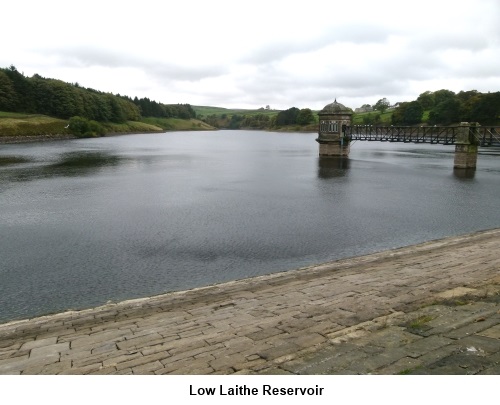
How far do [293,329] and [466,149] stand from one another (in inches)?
2071

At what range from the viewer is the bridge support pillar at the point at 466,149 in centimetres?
5203

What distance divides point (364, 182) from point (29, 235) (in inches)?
1243

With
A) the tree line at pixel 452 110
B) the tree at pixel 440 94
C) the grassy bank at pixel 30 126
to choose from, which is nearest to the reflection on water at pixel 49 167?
the grassy bank at pixel 30 126

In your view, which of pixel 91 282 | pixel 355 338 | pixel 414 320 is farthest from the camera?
pixel 91 282

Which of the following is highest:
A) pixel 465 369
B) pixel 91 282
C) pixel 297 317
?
pixel 465 369

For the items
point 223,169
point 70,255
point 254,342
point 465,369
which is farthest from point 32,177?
point 465,369

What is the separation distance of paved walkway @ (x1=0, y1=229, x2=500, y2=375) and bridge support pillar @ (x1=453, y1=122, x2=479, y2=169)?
44850 millimetres

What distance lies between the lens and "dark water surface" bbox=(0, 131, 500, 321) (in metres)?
14.8

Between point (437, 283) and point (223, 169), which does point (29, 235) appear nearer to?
point (437, 283)

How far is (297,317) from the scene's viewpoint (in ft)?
30.0

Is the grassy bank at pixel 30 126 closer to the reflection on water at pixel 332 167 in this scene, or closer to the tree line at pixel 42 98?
the tree line at pixel 42 98

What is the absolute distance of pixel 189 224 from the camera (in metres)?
23.2

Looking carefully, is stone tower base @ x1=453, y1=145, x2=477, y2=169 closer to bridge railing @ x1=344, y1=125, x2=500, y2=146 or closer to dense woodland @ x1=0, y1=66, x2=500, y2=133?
bridge railing @ x1=344, y1=125, x2=500, y2=146

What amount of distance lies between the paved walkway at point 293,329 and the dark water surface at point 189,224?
3.01 m
